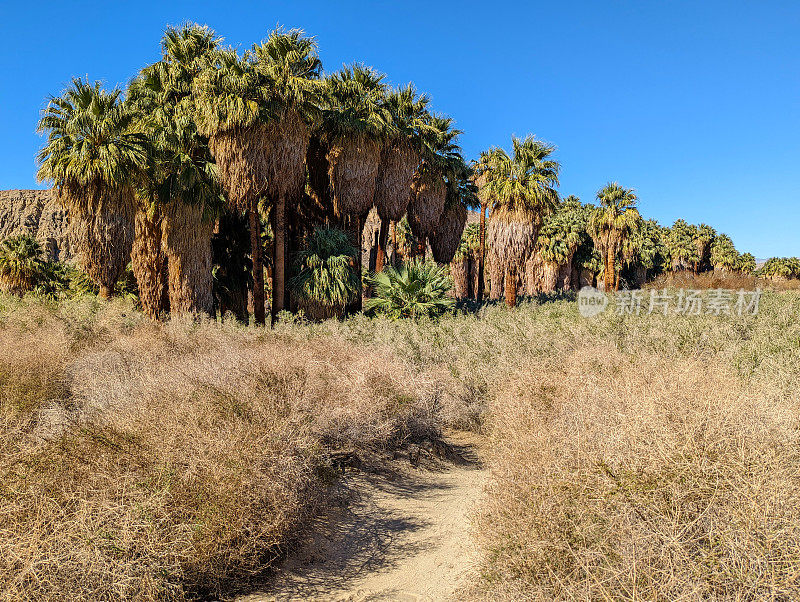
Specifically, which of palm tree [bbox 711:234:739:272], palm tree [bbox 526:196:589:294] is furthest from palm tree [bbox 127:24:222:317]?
palm tree [bbox 711:234:739:272]

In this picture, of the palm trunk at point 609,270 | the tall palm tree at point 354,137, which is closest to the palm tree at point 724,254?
the palm trunk at point 609,270

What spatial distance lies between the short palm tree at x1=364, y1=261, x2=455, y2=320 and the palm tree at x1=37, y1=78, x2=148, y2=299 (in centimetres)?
777

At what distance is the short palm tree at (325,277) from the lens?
1549 cm

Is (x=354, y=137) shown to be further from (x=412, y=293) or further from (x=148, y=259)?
(x=148, y=259)

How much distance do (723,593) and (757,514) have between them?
45cm

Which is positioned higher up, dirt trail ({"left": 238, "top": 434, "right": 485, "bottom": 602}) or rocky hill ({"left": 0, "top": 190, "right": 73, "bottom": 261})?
rocky hill ({"left": 0, "top": 190, "right": 73, "bottom": 261})

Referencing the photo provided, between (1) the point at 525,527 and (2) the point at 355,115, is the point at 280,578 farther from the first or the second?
(2) the point at 355,115

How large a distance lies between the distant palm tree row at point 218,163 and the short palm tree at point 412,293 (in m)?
1.37

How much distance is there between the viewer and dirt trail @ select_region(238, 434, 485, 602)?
403 centimetres

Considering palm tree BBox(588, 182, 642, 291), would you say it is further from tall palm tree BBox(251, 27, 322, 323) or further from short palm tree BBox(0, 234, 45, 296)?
short palm tree BBox(0, 234, 45, 296)

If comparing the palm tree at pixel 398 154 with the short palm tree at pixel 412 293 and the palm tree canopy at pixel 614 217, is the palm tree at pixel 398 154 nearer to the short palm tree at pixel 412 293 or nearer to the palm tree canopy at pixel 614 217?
the short palm tree at pixel 412 293

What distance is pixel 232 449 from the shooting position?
4.05 m

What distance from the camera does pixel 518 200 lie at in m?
18.4

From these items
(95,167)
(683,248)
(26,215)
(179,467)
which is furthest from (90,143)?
(26,215)
